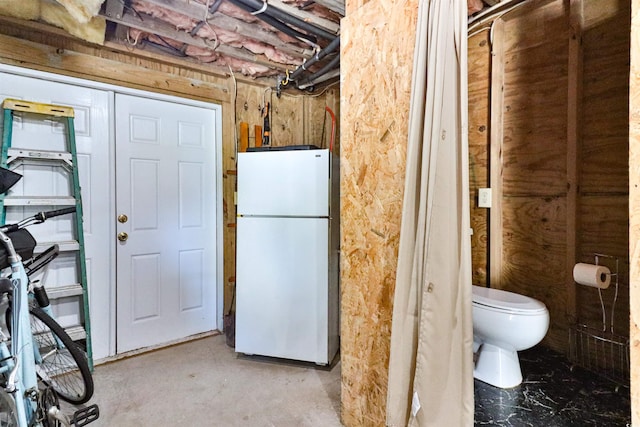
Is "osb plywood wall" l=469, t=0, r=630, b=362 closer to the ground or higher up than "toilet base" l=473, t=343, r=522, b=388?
higher up

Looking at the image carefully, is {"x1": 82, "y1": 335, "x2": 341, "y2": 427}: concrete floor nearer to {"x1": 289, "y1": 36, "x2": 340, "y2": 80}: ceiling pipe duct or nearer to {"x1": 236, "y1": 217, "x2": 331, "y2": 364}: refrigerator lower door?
{"x1": 236, "y1": 217, "x2": 331, "y2": 364}: refrigerator lower door

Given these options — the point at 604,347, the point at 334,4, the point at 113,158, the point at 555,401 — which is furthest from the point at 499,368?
the point at 113,158

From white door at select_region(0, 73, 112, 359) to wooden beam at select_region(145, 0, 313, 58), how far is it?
0.94 meters

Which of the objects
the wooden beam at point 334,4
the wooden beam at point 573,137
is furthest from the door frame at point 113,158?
the wooden beam at point 573,137

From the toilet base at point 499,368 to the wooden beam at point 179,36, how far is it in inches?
105

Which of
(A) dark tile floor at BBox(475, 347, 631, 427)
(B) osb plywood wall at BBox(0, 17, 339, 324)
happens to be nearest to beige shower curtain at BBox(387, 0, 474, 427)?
(A) dark tile floor at BBox(475, 347, 631, 427)

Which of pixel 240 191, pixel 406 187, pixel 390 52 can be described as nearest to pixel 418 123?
pixel 406 187

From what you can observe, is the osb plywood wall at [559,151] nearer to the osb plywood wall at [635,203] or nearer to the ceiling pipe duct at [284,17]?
the ceiling pipe duct at [284,17]

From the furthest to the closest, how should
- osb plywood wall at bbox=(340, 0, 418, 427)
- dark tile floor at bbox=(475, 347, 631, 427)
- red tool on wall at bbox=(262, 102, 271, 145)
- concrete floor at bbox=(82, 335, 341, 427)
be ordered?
red tool on wall at bbox=(262, 102, 271, 145) → concrete floor at bbox=(82, 335, 341, 427) → dark tile floor at bbox=(475, 347, 631, 427) → osb plywood wall at bbox=(340, 0, 418, 427)

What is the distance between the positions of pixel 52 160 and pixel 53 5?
968 mm

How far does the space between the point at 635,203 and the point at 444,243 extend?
558mm

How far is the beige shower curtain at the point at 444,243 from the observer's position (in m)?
1.27

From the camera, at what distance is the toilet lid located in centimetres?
179

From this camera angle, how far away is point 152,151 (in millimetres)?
2797
